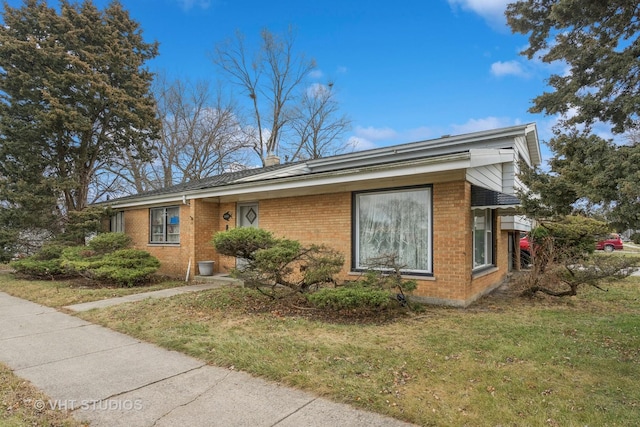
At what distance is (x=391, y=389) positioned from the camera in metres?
3.46

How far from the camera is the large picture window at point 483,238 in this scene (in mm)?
8539

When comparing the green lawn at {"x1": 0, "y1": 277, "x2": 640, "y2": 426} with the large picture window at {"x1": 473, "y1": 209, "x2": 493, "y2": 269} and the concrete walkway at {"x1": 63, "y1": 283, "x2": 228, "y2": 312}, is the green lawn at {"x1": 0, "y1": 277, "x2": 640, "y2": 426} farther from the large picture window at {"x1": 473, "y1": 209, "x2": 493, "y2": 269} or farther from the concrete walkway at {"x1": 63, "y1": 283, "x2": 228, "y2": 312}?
the large picture window at {"x1": 473, "y1": 209, "x2": 493, "y2": 269}

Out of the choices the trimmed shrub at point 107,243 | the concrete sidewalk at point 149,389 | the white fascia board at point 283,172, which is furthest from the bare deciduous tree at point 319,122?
the concrete sidewalk at point 149,389

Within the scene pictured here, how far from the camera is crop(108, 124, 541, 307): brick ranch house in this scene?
23.2ft

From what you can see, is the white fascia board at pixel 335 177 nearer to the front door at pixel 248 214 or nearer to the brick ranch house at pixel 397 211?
the brick ranch house at pixel 397 211

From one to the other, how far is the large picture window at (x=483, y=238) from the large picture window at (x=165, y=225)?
963 centimetres

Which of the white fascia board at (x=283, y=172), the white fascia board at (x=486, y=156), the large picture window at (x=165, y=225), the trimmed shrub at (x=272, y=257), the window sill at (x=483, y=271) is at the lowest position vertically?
the window sill at (x=483, y=271)

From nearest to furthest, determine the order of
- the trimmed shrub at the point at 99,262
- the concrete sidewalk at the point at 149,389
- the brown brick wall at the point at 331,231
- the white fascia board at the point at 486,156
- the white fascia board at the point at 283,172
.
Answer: the concrete sidewalk at the point at 149,389, the white fascia board at the point at 486,156, the brown brick wall at the point at 331,231, the trimmed shrub at the point at 99,262, the white fascia board at the point at 283,172

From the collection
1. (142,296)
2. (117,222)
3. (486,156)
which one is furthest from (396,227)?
(117,222)

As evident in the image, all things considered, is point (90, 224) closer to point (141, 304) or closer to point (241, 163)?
point (141, 304)

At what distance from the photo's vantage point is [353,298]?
5984mm

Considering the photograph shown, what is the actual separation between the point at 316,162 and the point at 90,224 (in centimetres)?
916

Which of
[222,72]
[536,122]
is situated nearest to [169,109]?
[222,72]

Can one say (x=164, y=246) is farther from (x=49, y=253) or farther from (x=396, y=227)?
(x=396, y=227)
